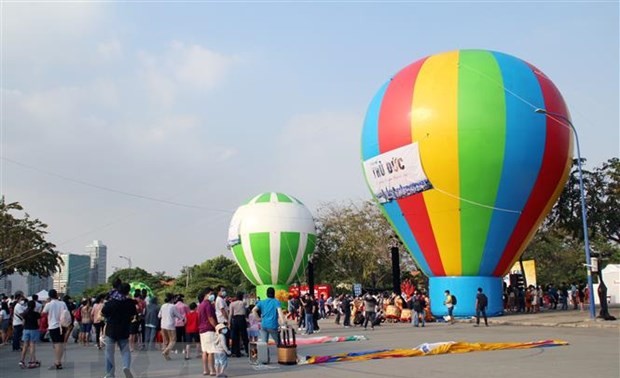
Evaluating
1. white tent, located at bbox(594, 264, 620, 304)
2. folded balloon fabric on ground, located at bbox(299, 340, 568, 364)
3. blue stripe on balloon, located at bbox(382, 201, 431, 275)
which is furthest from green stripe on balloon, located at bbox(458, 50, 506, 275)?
white tent, located at bbox(594, 264, 620, 304)

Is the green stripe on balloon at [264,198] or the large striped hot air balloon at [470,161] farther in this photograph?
the green stripe on balloon at [264,198]

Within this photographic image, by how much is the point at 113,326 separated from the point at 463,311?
17.6 meters

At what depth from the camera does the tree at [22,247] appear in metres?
36.3

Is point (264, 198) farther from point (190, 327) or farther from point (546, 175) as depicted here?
point (190, 327)

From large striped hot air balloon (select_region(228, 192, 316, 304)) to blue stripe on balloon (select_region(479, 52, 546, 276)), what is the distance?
17.3 meters

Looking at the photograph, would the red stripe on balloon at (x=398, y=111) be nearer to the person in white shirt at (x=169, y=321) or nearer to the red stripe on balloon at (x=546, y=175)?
the red stripe on balloon at (x=546, y=175)

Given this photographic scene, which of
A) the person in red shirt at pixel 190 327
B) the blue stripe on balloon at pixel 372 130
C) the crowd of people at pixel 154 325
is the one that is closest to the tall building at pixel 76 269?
the blue stripe on balloon at pixel 372 130

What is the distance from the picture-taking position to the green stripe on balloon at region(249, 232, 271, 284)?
39.5 m

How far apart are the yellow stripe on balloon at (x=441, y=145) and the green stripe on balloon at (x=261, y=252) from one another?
16.4 metres

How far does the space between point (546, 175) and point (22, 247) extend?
28040mm

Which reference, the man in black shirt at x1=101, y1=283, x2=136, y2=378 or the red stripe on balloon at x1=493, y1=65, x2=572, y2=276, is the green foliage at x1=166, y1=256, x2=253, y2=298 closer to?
the red stripe on balloon at x1=493, y1=65, x2=572, y2=276

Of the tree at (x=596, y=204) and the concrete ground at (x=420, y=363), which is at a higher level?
the tree at (x=596, y=204)

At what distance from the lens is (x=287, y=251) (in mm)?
39875

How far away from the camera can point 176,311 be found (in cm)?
1493
